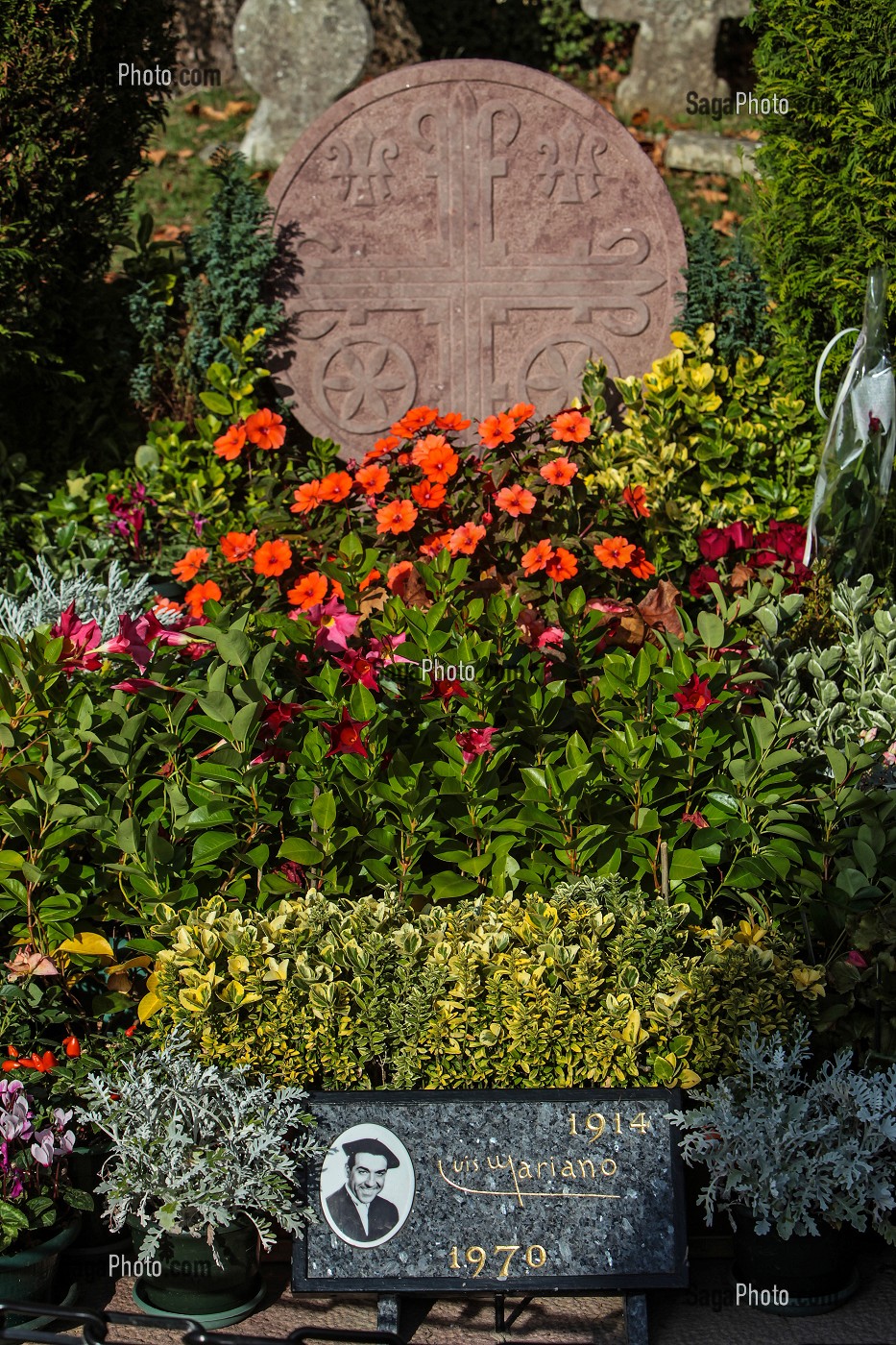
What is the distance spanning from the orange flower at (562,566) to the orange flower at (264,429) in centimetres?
125

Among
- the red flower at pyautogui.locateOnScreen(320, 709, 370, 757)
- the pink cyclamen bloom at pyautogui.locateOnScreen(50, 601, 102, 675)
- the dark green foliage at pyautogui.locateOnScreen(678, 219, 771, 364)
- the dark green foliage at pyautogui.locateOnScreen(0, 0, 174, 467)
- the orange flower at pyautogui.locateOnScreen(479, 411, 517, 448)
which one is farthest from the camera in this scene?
the dark green foliage at pyautogui.locateOnScreen(678, 219, 771, 364)

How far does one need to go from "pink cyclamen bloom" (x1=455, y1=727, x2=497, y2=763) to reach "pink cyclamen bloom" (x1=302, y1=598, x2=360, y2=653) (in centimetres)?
41

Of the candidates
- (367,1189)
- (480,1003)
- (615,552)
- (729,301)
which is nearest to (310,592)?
(615,552)

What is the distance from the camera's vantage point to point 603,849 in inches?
100

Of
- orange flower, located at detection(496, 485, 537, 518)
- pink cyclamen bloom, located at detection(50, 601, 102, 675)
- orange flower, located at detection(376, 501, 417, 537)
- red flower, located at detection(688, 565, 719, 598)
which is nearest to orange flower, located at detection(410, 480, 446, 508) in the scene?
orange flower, located at detection(376, 501, 417, 537)

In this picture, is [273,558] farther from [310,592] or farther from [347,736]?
[347,736]

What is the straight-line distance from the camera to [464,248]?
4762mm

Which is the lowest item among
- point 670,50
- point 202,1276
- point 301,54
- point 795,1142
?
point 202,1276

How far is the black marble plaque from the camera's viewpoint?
2.18m

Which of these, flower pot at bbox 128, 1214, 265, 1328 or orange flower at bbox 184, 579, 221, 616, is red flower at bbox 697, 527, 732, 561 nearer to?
orange flower at bbox 184, 579, 221, 616

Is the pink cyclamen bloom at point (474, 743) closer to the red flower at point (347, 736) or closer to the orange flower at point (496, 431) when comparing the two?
the red flower at point (347, 736)

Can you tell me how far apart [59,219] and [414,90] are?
4.64 ft

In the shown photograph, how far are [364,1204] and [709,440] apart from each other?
2952 mm

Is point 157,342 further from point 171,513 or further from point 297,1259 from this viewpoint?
point 297,1259
